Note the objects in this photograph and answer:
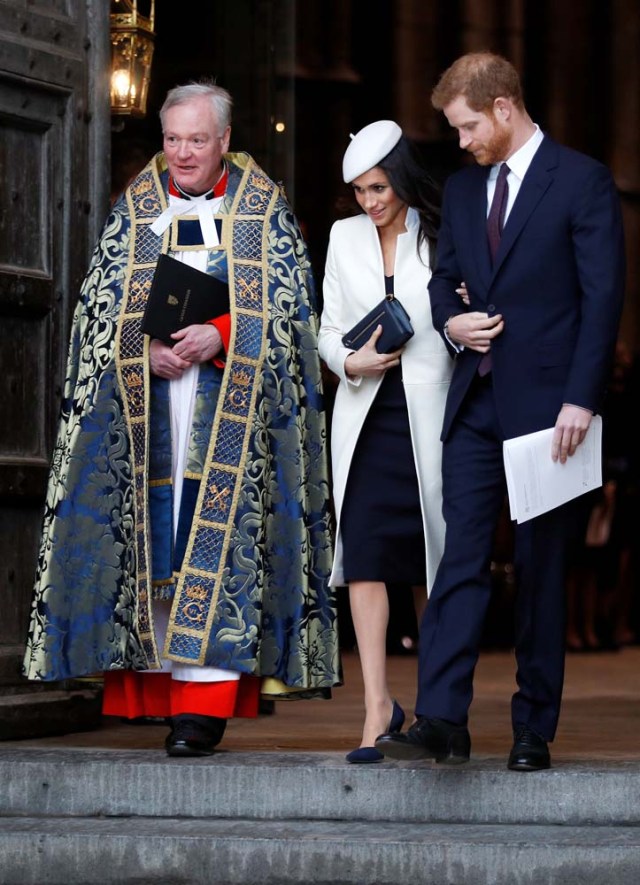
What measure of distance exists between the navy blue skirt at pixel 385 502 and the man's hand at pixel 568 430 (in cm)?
59

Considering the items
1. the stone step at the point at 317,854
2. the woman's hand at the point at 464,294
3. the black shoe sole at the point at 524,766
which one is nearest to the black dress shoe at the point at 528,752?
the black shoe sole at the point at 524,766

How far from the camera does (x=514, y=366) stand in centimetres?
527

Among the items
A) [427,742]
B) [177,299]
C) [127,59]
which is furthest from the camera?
[127,59]

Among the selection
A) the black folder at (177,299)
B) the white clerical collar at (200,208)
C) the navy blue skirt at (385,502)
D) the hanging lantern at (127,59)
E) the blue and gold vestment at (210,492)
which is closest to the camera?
the navy blue skirt at (385,502)

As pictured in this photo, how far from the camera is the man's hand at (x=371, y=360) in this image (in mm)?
5570

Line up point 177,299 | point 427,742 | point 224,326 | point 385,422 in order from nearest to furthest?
point 427,742 < point 385,422 < point 177,299 < point 224,326

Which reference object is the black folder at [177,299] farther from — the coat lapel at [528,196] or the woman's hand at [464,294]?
the coat lapel at [528,196]

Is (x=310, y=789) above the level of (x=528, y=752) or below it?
below

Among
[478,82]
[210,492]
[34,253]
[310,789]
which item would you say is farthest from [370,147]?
[310,789]

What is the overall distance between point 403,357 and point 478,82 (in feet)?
2.73

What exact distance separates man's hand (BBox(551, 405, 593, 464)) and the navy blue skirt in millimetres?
586

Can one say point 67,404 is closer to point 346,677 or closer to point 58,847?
point 58,847

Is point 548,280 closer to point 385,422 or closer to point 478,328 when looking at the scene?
point 478,328

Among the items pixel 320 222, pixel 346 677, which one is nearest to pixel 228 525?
pixel 346 677
